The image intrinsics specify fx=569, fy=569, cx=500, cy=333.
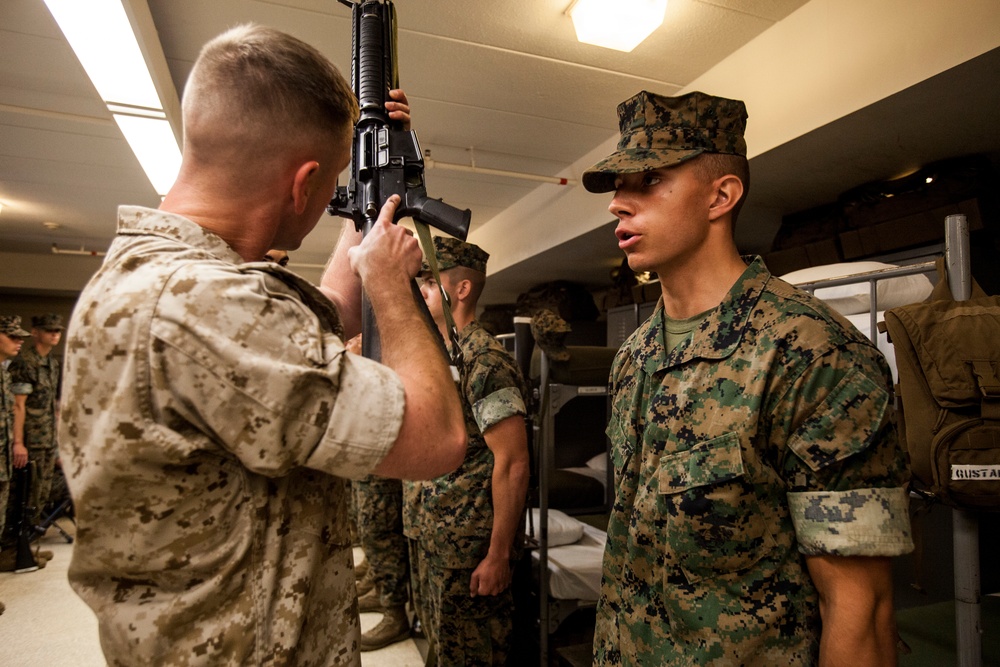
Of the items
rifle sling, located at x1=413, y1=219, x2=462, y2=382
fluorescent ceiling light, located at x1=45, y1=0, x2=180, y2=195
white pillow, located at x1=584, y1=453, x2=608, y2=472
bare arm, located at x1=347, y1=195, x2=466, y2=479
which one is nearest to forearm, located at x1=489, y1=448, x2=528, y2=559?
rifle sling, located at x1=413, y1=219, x2=462, y2=382

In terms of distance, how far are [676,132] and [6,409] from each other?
527 centimetres

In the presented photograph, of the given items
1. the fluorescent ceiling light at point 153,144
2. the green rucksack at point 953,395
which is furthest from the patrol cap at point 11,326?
the green rucksack at point 953,395

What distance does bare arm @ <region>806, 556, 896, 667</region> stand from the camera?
0.95m

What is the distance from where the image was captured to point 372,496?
10.6 ft

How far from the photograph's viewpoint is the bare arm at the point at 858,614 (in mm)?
947

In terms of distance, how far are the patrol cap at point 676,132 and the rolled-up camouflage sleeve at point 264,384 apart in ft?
2.72

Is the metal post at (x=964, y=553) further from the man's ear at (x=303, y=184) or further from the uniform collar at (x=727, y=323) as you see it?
the man's ear at (x=303, y=184)

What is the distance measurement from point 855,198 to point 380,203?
329 cm

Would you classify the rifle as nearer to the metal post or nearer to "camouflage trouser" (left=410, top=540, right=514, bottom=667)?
"camouflage trouser" (left=410, top=540, right=514, bottom=667)

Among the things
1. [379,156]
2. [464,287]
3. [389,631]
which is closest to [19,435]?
[389,631]

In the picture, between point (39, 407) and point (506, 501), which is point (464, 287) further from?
point (39, 407)

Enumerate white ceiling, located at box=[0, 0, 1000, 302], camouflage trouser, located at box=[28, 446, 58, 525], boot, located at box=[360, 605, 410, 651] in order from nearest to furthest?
white ceiling, located at box=[0, 0, 1000, 302]
boot, located at box=[360, 605, 410, 651]
camouflage trouser, located at box=[28, 446, 58, 525]

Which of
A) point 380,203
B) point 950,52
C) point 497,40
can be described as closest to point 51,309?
point 497,40

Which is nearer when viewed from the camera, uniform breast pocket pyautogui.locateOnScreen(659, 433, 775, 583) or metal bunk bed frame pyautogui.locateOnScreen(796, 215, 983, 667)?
uniform breast pocket pyautogui.locateOnScreen(659, 433, 775, 583)
